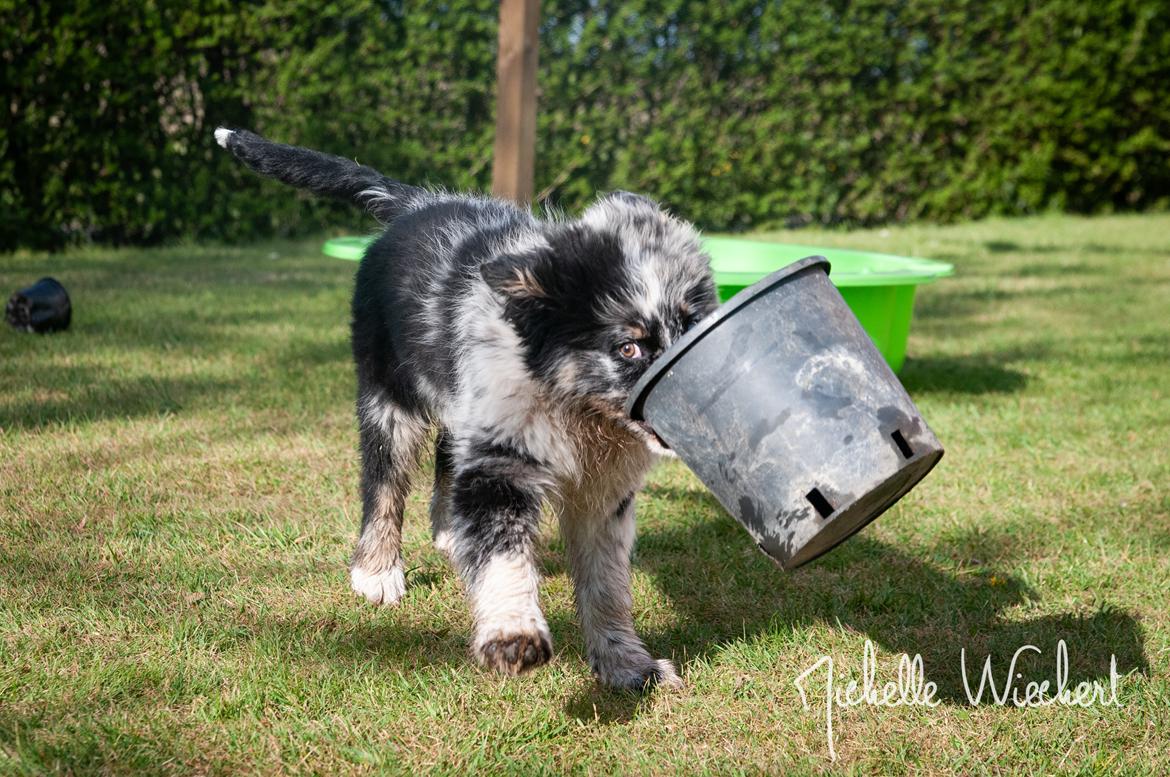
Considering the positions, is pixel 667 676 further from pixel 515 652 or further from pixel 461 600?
pixel 461 600

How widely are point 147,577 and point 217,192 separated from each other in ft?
23.6

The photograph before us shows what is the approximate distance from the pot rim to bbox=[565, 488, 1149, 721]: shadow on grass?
859 mm

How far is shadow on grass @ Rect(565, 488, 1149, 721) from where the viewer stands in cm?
285

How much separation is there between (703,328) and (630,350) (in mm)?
337

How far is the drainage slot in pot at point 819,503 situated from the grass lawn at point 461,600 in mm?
609

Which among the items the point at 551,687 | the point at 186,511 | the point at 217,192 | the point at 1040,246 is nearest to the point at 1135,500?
the point at 551,687

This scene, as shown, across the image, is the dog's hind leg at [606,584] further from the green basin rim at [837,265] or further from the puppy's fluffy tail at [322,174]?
the green basin rim at [837,265]

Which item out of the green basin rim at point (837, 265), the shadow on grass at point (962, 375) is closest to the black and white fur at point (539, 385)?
the green basin rim at point (837, 265)

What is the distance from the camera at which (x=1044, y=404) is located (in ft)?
18.0

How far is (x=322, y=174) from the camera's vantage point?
3.68 metres

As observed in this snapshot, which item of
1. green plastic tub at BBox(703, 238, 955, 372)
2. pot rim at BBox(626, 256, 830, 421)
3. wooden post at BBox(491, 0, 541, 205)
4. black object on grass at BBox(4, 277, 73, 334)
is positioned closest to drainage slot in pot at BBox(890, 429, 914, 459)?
pot rim at BBox(626, 256, 830, 421)

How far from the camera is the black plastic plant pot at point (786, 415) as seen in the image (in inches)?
88.1

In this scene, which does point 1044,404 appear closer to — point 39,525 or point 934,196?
point 39,525

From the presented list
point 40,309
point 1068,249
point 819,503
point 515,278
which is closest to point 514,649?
point 819,503
